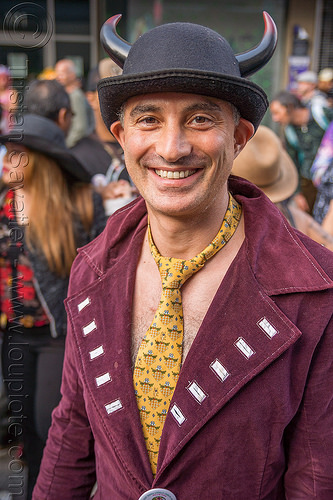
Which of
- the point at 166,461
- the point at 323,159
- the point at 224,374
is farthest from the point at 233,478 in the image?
the point at 323,159

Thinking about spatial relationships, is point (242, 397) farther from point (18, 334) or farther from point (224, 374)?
point (18, 334)

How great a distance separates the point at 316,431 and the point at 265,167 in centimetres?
162

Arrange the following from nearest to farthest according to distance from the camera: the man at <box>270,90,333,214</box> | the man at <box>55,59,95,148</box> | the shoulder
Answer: the shoulder
the man at <box>55,59,95,148</box>
the man at <box>270,90,333,214</box>

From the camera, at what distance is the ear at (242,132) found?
5.30 ft

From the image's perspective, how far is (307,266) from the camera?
154 centimetres

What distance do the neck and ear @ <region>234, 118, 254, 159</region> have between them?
0.17m

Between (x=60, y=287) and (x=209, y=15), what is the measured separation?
9.36 metres

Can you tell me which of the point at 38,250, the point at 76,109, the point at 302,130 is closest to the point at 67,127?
the point at 38,250

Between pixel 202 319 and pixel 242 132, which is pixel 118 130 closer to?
pixel 242 132

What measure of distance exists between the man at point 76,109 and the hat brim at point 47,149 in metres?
1.33

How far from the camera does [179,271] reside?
65.5 inches

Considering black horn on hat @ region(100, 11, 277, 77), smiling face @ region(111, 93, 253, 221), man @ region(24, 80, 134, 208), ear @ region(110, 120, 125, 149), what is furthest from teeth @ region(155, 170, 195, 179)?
man @ region(24, 80, 134, 208)

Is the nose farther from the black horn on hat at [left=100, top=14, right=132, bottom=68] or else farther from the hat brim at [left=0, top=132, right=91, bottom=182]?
the hat brim at [left=0, top=132, right=91, bottom=182]

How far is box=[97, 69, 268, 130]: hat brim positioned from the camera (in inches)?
54.3
